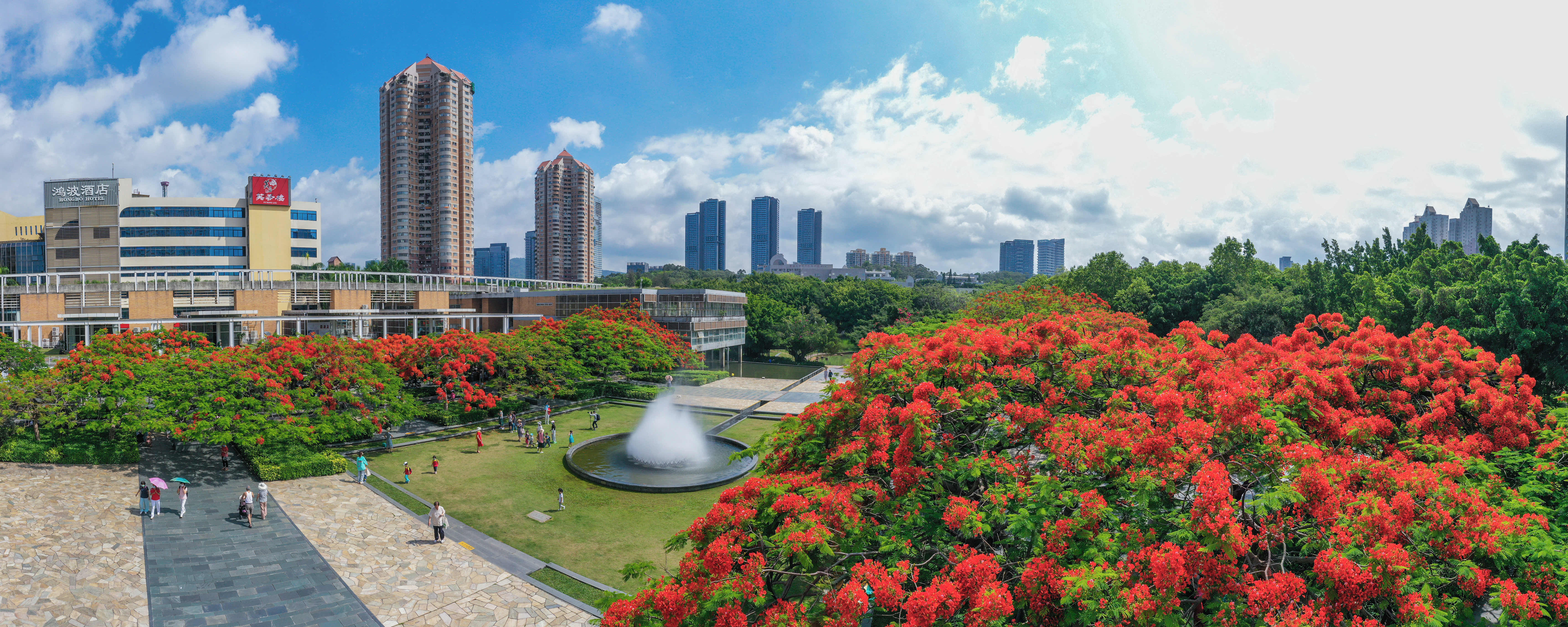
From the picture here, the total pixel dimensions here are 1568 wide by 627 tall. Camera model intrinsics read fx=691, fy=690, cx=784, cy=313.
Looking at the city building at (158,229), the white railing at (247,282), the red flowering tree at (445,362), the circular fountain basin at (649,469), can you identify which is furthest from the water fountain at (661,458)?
the city building at (158,229)

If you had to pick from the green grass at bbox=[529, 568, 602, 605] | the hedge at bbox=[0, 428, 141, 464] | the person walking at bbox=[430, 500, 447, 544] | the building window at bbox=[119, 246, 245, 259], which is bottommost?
the green grass at bbox=[529, 568, 602, 605]

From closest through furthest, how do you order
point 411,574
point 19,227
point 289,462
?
point 411,574
point 289,462
point 19,227

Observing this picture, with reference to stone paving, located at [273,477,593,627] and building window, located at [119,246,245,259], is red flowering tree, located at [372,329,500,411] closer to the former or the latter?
stone paving, located at [273,477,593,627]

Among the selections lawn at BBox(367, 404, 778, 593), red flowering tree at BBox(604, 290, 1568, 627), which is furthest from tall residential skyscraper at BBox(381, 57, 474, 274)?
red flowering tree at BBox(604, 290, 1568, 627)

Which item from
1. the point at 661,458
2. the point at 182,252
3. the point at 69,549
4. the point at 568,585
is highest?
the point at 182,252

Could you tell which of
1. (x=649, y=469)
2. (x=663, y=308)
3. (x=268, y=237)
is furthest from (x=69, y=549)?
(x=268, y=237)

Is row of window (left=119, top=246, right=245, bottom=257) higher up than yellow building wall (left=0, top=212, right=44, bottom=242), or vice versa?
yellow building wall (left=0, top=212, right=44, bottom=242)

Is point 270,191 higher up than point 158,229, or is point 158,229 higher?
point 270,191

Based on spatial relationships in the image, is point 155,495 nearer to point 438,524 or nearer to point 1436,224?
point 438,524
